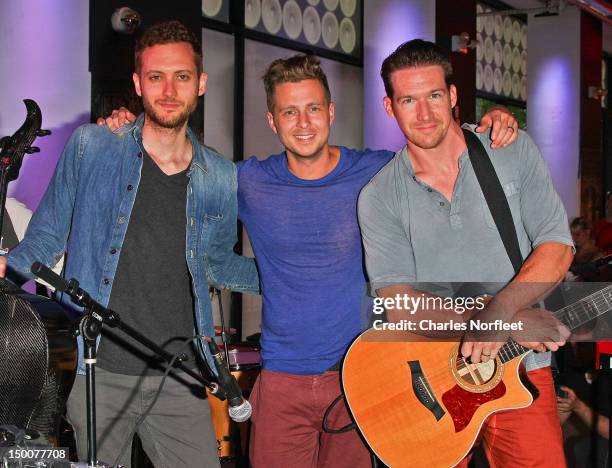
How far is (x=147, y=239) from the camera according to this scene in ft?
10.0

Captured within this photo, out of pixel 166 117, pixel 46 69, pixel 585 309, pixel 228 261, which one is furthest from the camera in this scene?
pixel 46 69

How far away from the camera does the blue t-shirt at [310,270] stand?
3.06 m

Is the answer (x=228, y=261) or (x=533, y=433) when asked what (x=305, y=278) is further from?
(x=533, y=433)

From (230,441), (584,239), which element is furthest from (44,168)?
(584,239)

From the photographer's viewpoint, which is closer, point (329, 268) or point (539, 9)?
point (329, 268)

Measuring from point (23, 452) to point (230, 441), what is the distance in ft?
9.27

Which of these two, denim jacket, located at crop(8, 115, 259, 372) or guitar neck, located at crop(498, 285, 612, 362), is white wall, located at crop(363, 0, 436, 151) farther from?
guitar neck, located at crop(498, 285, 612, 362)

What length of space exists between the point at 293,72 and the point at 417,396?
1.20m

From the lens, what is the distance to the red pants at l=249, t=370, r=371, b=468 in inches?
121

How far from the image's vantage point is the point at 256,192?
3221 millimetres

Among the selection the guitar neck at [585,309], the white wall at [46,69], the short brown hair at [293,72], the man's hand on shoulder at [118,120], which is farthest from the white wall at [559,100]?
the guitar neck at [585,309]

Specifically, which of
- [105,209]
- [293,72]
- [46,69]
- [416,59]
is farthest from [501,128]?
[46,69]

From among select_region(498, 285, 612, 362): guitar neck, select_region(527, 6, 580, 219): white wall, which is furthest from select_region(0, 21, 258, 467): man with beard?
select_region(527, 6, 580, 219): white wall

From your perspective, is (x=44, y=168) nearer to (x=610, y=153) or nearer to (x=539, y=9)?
(x=539, y=9)
